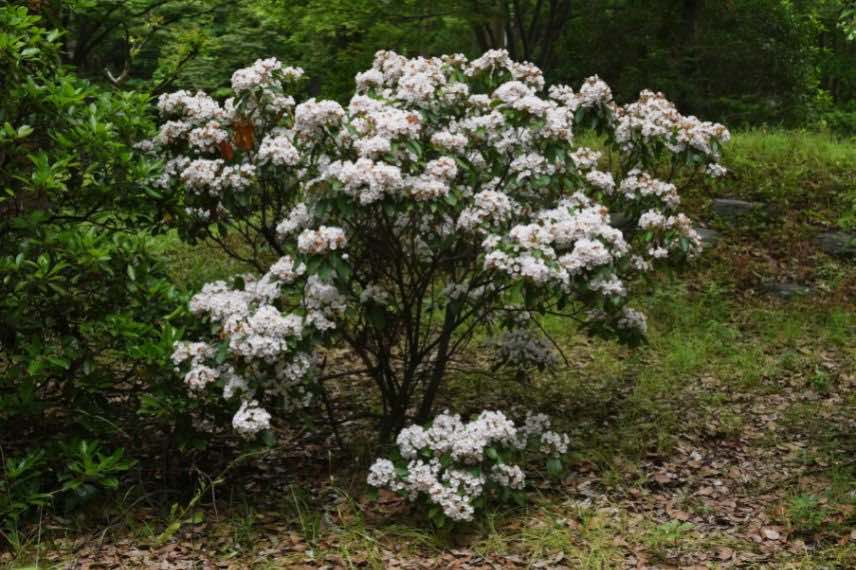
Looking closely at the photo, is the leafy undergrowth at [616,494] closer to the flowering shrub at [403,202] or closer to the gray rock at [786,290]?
the flowering shrub at [403,202]

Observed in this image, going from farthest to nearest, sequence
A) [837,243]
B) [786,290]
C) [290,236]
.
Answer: [837,243] < [786,290] < [290,236]

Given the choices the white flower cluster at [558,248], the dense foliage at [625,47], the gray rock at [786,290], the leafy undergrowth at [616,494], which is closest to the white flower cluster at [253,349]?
the leafy undergrowth at [616,494]

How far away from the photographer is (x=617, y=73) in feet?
36.3

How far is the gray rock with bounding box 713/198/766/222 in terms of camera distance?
336 inches

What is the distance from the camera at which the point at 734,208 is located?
8609 millimetres

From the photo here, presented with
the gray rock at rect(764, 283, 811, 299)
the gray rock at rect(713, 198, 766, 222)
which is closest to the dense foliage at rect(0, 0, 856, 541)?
the gray rock at rect(764, 283, 811, 299)

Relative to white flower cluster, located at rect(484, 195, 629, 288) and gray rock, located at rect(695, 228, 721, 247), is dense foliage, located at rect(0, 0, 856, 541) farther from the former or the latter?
gray rock, located at rect(695, 228, 721, 247)

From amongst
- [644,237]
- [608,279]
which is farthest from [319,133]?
[644,237]

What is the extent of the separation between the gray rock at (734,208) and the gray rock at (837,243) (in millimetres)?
640

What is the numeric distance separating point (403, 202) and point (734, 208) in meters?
5.62

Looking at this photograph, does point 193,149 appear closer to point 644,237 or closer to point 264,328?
point 264,328

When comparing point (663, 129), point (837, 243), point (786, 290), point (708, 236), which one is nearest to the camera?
point (663, 129)

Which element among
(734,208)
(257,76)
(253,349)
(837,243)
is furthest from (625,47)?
(253,349)

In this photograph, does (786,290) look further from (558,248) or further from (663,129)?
(558,248)
